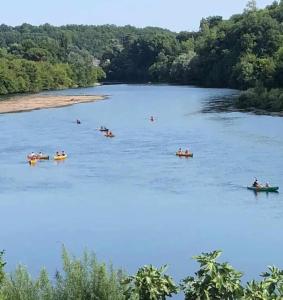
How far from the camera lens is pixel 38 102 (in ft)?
339

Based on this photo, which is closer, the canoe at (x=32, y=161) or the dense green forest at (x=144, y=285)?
the dense green forest at (x=144, y=285)

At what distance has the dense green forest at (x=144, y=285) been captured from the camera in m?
12.0

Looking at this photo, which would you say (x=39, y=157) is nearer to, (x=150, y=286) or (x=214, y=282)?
(x=150, y=286)

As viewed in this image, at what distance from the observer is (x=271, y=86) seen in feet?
300

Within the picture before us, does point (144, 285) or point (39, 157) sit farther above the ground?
point (144, 285)

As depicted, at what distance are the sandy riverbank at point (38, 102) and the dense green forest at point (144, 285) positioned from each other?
3028 inches

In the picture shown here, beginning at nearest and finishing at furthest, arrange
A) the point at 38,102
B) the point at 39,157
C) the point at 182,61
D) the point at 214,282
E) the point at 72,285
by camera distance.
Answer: the point at 214,282 → the point at 72,285 → the point at 39,157 → the point at 38,102 → the point at 182,61

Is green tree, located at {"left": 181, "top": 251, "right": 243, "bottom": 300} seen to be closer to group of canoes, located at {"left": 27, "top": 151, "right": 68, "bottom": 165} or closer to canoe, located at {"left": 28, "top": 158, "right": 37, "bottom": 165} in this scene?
canoe, located at {"left": 28, "top": 158, "right": 37, "bottom": 165}

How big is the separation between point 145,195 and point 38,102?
213ft

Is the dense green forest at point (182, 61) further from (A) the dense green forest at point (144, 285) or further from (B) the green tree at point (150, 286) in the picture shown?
(B) the green tree at point (150, 286)

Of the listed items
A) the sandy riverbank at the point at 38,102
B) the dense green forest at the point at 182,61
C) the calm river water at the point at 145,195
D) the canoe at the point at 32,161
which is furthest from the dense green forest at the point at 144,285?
the sandy riverbank at the point at 38,102

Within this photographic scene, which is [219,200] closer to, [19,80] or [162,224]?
[162,224]

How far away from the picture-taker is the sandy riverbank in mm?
94688

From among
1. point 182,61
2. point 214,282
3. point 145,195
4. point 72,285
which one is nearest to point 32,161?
point 145,195
